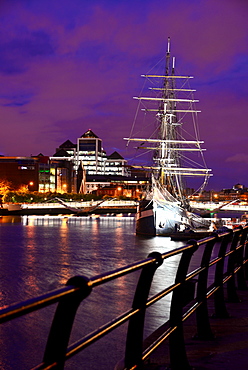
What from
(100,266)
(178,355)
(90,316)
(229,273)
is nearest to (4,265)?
(100,266)

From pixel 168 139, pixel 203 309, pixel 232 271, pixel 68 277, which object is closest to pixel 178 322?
pixel 203 309

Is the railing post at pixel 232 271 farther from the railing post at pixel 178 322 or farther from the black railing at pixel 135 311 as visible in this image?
the railing post at pixel 178 322

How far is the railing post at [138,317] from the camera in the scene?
3387 millimetres

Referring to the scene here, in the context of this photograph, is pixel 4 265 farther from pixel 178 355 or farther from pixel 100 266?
pixel 178 355

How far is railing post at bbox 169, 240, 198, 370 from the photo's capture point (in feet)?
13.8

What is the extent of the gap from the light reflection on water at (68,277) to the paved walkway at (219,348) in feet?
20.2

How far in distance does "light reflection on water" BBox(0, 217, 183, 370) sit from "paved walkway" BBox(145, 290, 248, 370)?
20.2 ft

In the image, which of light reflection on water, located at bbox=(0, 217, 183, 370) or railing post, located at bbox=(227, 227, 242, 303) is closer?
railing post, located at bbox=(227, 227, 242, 303)

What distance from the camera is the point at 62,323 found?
230 cm

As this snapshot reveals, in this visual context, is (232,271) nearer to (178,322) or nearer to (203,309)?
(203,309)

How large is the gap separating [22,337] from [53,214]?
96608 millimetres

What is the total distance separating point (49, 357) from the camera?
2.23 metres

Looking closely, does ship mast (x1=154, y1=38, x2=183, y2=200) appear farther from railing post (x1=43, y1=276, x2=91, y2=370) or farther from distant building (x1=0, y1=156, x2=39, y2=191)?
distant building (x1=0, y1=156, x2=39, y2=191)

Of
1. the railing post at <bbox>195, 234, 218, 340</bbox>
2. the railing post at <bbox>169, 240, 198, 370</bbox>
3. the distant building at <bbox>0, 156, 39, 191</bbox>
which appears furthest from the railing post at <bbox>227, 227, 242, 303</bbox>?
the distant building at <bbox>0, 156, 39, 191</bbox>
